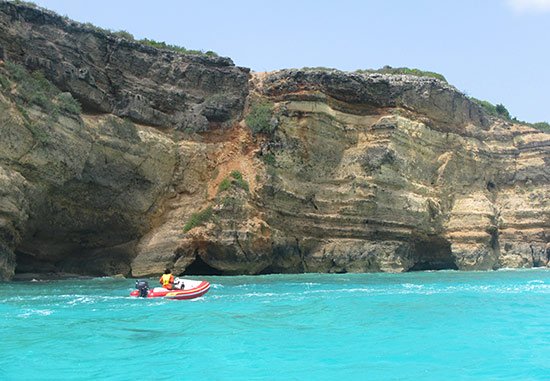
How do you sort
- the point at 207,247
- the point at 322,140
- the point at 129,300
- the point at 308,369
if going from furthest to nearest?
the point at 322,140 → the point at 207,247 → the point at 129,300 → the point at 308,369

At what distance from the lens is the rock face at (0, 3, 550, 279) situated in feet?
86.3

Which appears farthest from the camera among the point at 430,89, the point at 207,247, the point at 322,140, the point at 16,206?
the point at 430,89

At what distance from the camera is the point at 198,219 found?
30.1 m

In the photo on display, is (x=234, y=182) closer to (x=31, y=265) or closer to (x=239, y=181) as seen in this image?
(x=239, y=181)

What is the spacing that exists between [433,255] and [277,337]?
2932cm

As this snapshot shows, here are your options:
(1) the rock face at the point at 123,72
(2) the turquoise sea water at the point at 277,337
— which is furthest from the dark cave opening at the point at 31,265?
(2) the turquoise sea water at the point at 277,337

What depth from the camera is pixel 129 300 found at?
1767cm

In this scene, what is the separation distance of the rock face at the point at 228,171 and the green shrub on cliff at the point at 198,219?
114mm

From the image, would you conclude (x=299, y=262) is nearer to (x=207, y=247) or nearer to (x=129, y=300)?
(x=207, y=247)

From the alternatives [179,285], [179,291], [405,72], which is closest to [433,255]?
[405,72]

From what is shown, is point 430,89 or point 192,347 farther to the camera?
point 430,89

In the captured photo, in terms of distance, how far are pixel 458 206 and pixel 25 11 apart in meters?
29.6

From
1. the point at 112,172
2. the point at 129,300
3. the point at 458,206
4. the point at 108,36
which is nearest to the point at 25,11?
the point at 108,36

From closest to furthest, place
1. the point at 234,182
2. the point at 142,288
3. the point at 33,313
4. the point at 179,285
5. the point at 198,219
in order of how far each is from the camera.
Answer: the point at 33,313 < the point at 142,288 < the point at 179,285 < the point at 198,219 < the point at 234,182
